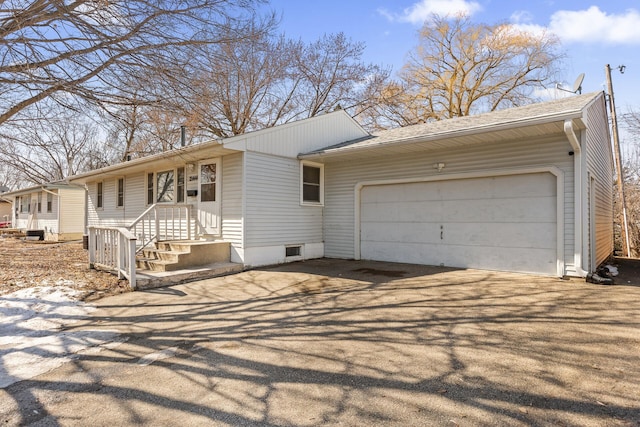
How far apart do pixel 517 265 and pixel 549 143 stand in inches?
95.2

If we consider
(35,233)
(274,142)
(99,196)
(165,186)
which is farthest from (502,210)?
(35,233)

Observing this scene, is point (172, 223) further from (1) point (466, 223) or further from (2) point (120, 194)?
(1) point (466, 223)

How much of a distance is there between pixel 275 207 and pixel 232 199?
1.06 meters

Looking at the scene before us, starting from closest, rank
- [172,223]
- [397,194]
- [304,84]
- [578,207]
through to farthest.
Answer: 1. [578,207]
2. [397,194]
3. [172,223]
4. [304,84]

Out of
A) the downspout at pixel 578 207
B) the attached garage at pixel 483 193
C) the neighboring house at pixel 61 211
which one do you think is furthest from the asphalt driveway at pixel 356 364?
the neighboring house at pixel 61 211

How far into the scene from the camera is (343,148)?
886 centimetres

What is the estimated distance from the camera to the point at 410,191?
8.80m

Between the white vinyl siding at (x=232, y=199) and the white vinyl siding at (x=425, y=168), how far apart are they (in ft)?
8.96

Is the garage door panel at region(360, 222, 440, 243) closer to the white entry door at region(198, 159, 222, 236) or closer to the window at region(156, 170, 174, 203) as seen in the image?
the white entry door at region(198, 159, 222, 236)

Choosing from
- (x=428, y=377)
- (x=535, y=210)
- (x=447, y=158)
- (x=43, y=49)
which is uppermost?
(x=43, y=49)

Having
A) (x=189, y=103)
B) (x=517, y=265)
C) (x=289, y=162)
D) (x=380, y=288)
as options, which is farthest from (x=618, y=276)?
(x=189, y=103)

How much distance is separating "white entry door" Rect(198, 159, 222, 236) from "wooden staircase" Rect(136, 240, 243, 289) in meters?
0.66

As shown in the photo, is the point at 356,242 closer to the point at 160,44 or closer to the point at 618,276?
the point at 618,276

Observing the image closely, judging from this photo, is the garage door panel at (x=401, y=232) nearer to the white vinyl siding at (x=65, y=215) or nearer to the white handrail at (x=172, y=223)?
the white handrail at (x=172, y=223)
